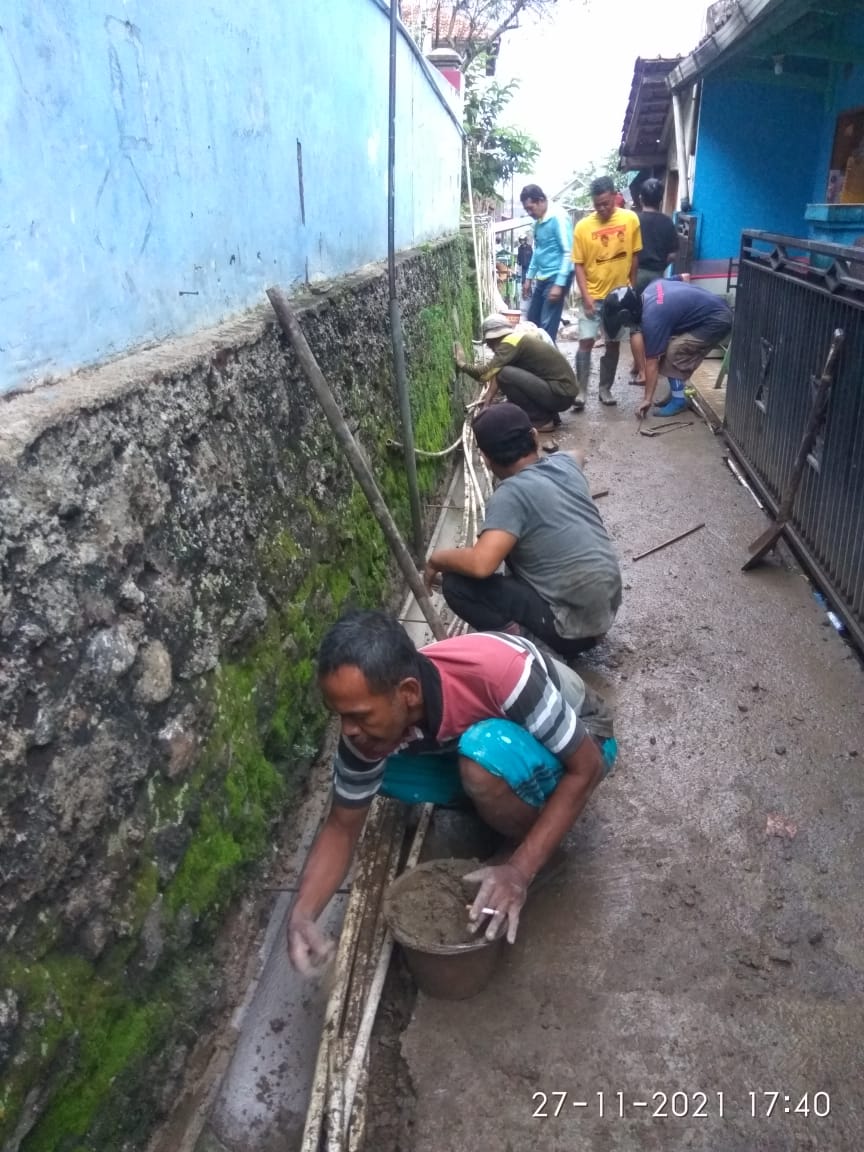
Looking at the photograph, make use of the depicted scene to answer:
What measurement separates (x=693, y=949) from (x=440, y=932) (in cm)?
71

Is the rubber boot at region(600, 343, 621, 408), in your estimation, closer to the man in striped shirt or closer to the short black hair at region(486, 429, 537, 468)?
the short black hair at region(486, 429, 537, 468)

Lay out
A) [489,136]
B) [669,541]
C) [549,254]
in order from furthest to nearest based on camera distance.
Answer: [489,136] < [549,254] < [669,541]

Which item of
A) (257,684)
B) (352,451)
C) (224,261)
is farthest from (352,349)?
(257,684)

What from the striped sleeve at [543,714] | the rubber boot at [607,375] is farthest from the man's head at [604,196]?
the striped sleeve at [543,714]

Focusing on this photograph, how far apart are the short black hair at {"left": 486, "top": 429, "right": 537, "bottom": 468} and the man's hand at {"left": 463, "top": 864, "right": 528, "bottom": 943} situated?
5.79 ft

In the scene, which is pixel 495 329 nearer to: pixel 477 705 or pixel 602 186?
pixel 602 186

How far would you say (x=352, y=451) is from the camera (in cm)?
325

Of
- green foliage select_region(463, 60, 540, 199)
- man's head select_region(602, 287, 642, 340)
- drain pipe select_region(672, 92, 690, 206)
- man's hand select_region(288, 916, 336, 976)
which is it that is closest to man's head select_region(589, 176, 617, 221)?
man's head select_region(602, 287, 642, 340)

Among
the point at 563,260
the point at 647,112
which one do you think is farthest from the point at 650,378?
the point at 647,112

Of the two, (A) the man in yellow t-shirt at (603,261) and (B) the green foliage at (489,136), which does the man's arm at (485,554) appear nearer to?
(A) the man in yellow t-shirt at (603,261)

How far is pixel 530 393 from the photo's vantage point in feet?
21.7

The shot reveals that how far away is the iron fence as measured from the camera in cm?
371

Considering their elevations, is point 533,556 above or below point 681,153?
below

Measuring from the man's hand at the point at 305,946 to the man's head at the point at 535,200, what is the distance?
8047 millimetres
